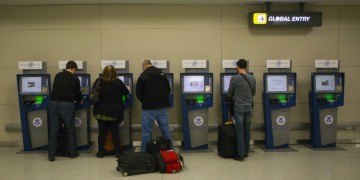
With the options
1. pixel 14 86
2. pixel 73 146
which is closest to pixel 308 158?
pixel 73 146

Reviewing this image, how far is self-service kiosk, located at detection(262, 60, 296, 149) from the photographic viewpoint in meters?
5.83

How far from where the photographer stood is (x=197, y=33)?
6266 millimetres

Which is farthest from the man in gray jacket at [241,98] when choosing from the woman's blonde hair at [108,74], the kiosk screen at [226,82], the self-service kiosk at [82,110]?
the self-service kiosk at [82,110]

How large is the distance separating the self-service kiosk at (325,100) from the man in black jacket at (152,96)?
2589 millimetres

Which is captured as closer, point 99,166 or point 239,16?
point 99,166

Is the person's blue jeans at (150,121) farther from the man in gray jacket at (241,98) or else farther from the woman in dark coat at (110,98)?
the man in gray jacket at (241,98)

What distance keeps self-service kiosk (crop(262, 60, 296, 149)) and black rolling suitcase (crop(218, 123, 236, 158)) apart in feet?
2.97

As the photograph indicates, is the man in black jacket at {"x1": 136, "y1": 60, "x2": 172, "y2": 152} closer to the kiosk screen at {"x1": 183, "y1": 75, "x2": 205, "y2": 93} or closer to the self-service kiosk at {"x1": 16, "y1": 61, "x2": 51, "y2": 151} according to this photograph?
the kiosk screen at {"x1": 183, "y1": 75, "x2": 205, "y2": 93}

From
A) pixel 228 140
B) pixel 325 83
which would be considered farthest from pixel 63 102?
pixel 325 83

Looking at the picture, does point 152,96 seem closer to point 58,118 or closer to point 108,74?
point 108,74

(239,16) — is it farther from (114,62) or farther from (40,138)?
(40,138)

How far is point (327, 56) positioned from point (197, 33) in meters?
2.40

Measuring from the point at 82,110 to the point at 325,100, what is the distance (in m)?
4.09

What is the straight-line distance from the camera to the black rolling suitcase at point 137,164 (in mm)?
4535
